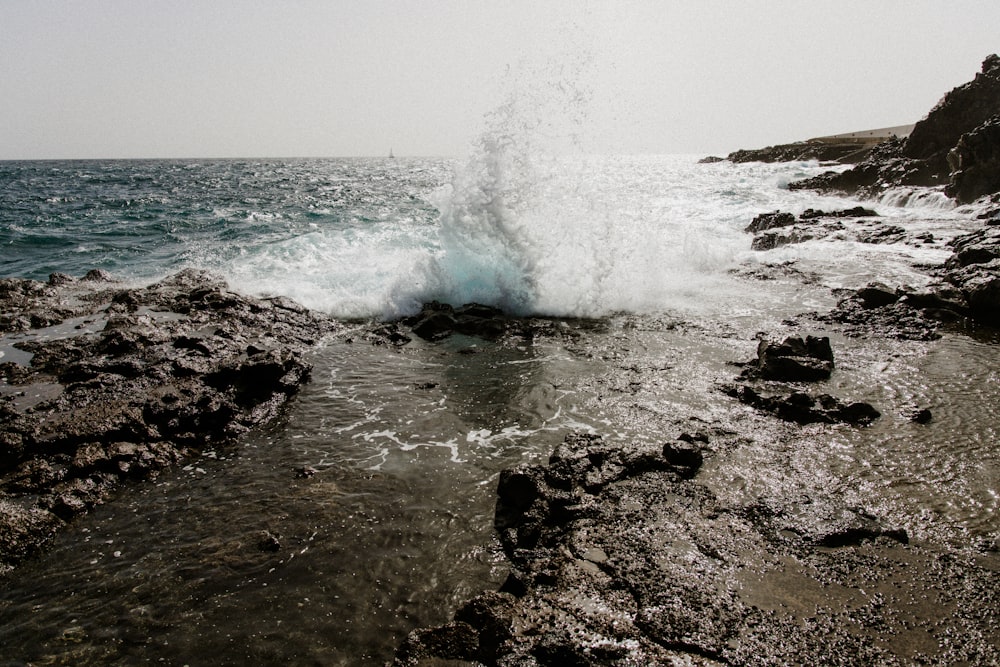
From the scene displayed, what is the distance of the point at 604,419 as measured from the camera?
20.7 ft

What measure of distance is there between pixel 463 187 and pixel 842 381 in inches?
353

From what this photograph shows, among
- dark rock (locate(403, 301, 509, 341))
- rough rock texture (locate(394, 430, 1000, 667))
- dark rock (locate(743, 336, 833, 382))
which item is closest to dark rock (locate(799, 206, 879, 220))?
dark rock (locate(743, 336, 833, 382))

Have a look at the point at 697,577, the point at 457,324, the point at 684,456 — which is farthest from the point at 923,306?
the point at 697,577

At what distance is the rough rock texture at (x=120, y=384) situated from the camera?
16.9 ft

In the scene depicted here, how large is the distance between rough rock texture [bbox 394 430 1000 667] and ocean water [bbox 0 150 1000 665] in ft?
1.26

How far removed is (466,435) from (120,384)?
200 inches

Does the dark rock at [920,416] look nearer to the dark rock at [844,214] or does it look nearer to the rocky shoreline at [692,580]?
the rocky shoreline at [692,580]

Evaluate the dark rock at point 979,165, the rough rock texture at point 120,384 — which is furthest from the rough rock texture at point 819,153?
the rough rock texture at point 120,384

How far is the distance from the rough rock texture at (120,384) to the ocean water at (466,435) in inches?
16.1

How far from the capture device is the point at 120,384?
707cm

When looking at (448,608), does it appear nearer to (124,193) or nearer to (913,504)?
(913,504)

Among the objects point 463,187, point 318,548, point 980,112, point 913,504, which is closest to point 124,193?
point 463,187

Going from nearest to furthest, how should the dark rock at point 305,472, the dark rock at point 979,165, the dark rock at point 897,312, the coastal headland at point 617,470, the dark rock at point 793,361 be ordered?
the coastal headland at point 617,470
the dark rock at point 305,472
the dark rock at point 793,361
the dark rock at point 897,312
the dark rock at point 979,165

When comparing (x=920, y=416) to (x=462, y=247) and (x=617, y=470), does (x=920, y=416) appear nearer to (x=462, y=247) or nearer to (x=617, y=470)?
(x=617, y=470)
